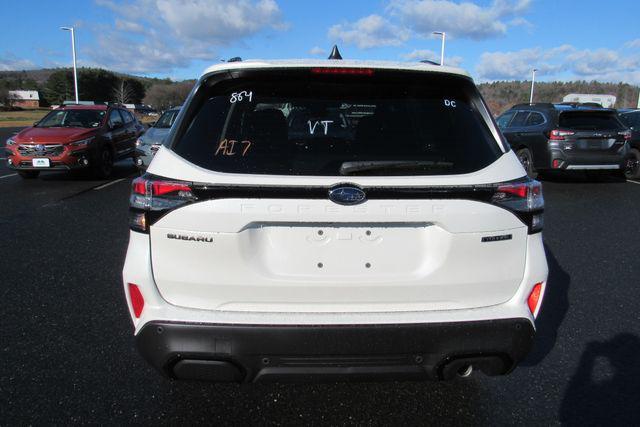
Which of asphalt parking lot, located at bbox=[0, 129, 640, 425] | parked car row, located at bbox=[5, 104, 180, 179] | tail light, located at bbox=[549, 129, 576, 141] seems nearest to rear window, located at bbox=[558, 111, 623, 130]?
tail light, located at bbox=[549, 129, 576, 141]

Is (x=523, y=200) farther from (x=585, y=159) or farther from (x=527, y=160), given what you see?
(x=527, y=160)

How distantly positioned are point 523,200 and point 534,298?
459 mm

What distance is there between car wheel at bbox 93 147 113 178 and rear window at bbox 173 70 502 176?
10.0 meters

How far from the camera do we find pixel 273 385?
2861 millimetres

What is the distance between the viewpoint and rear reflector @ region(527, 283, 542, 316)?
89.4 inches

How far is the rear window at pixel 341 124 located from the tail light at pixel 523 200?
150mm

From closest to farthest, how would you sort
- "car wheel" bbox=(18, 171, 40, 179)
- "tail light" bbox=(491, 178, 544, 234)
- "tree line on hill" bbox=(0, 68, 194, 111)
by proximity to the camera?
"tail light" bbox=(491, 178, 544, 234), "car wheel" bbox=(18, 171, 40, 179), "tree line on hill" bbox=(0, 68, 194, 111)

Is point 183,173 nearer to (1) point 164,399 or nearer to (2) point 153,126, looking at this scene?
(1) point 164,399

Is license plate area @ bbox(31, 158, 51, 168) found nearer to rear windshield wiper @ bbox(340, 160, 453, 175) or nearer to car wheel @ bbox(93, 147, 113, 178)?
car wheel @ bbox(93, 147, 113, 178)

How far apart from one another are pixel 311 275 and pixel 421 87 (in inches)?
40.2

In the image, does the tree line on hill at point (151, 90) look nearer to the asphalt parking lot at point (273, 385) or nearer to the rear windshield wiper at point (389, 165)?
the asphalt parking lot at point (273, 385)

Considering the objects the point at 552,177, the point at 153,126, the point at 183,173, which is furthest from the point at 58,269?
the point at 552,177

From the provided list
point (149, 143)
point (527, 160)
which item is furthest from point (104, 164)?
point (527, 160)

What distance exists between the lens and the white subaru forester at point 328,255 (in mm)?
2068
